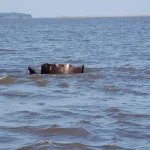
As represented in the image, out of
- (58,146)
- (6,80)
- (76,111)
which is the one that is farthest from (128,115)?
(6,80)

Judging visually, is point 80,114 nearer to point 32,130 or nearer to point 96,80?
point 32,130

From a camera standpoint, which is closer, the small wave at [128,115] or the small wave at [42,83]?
the small wave at [128,115]

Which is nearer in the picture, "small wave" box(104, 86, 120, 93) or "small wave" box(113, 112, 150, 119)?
"small wave" box(113, 112, 150, 119)

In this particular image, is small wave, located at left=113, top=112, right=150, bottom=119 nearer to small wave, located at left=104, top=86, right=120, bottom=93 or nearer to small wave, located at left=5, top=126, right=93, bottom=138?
small wave, located at left=5, top=126, right=93, bottom=138

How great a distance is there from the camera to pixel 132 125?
8.59m

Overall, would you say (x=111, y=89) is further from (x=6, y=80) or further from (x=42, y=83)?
(x=6, y=80)

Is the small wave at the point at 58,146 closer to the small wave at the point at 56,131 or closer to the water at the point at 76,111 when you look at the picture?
the water at the point at 76,111

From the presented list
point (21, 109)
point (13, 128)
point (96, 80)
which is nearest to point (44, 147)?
point (13, 128)

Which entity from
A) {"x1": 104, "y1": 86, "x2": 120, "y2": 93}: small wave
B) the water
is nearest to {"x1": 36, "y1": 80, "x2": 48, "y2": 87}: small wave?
the water

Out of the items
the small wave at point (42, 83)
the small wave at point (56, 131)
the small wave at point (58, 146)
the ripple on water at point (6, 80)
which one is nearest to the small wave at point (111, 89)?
the small wave at point (42, 83)

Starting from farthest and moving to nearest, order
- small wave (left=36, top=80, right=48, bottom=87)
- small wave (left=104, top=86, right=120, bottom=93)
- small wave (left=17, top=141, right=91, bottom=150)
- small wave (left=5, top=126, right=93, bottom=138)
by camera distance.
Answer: small wave (left=36, top=80, right=48, bottom=87), small wave (left=104, top=86, right=120, bottom=93), small wave (left=5, top=126, right=93, bottom=138), small wave (left=17, top=141, right=91, bottom=150)

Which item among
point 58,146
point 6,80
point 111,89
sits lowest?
point 6,80

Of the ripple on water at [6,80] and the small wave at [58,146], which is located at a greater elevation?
the small wave at [58,146]

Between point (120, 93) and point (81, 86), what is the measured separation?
1486mm
